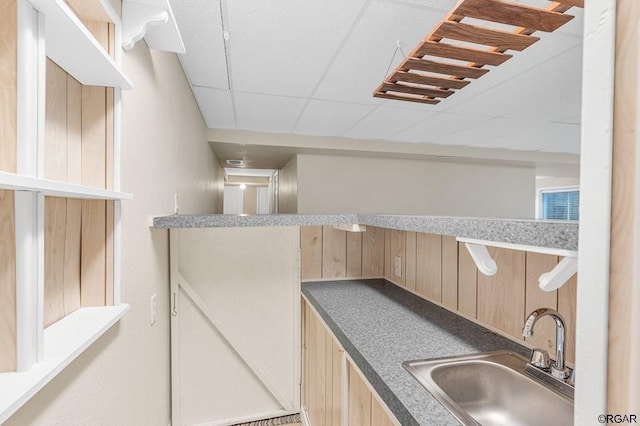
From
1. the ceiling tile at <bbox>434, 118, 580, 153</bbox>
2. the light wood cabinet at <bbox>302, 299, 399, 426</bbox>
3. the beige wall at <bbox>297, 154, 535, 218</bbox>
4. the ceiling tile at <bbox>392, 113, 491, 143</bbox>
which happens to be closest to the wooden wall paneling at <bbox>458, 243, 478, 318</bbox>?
the light wood cabinet at <bbox>302, 299, 399, 426</bbox>

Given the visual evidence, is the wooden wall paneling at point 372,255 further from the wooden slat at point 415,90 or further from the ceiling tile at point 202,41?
the ceiling tile at point 202,41

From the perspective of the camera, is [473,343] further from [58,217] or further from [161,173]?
[161,173]

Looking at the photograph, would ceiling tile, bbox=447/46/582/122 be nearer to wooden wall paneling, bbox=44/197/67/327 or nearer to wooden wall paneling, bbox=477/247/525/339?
wooden wall paneling, bbox=477/247/525/339

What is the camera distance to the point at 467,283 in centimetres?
140

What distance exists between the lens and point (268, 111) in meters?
2.82

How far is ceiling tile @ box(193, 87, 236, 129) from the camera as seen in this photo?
238cm

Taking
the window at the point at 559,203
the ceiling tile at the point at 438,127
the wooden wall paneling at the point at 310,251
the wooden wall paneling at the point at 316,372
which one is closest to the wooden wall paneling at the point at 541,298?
the wooden wall paneling at the point at 316,372

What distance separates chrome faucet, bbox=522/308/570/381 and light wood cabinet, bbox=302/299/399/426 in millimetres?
470

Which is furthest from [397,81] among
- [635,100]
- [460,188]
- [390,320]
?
[460,188]

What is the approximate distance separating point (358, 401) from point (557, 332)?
0.70 m

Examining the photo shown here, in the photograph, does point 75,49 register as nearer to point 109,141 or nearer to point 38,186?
point 109,141

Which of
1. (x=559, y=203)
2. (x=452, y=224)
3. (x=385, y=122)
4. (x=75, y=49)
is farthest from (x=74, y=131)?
(x=559, y=203)

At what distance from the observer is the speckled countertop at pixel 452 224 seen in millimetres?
561

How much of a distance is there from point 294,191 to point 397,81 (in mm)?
2878
